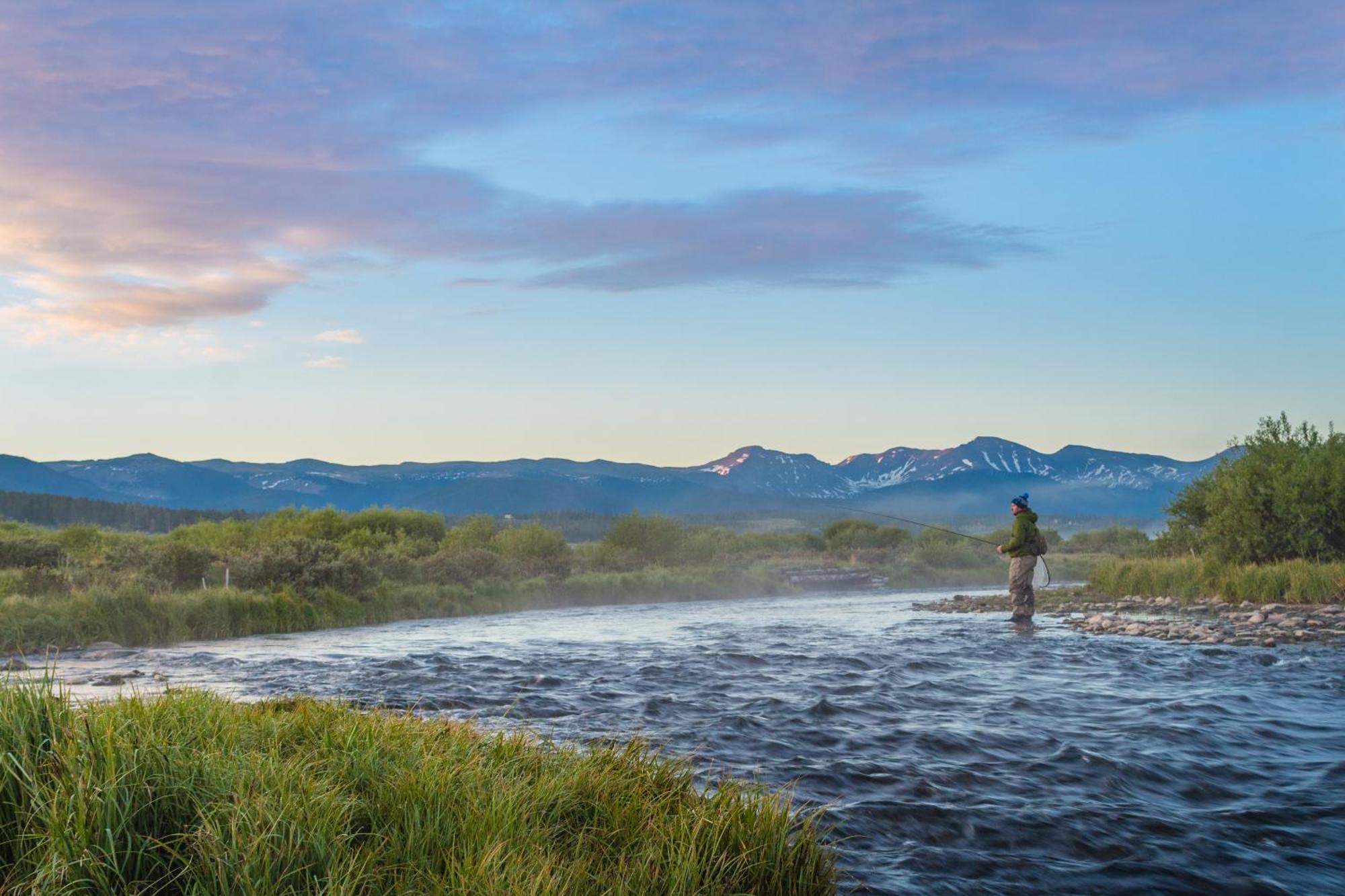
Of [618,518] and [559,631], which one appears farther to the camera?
[618,518]

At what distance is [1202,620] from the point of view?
2262 centimetres

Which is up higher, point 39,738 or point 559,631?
point 39,738

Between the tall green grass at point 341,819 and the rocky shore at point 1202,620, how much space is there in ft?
51.5

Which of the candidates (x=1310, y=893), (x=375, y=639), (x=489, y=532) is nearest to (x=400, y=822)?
(x=1310, y=893)

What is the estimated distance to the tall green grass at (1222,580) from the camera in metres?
23.5

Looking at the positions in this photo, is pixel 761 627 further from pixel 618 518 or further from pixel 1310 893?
pixel 618 518

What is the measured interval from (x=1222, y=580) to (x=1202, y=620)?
422cm

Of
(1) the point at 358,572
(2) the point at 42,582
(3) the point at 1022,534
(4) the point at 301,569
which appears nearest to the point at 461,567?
(1) the point at 358,572

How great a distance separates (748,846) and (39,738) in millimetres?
4343

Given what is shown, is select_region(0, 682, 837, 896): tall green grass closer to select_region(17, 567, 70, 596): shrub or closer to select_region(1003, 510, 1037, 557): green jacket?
select_region(1003, 510, 1037, 557): green jacket

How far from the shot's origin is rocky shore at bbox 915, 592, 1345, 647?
19094 millimetres

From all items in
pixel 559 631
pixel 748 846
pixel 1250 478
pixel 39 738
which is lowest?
pixel 559 631

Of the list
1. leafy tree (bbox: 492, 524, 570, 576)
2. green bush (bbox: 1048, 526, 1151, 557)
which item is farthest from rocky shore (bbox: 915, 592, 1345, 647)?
green bush (bbox: 1048, 526, 1151, 557)

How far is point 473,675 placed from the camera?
52.1 ft
